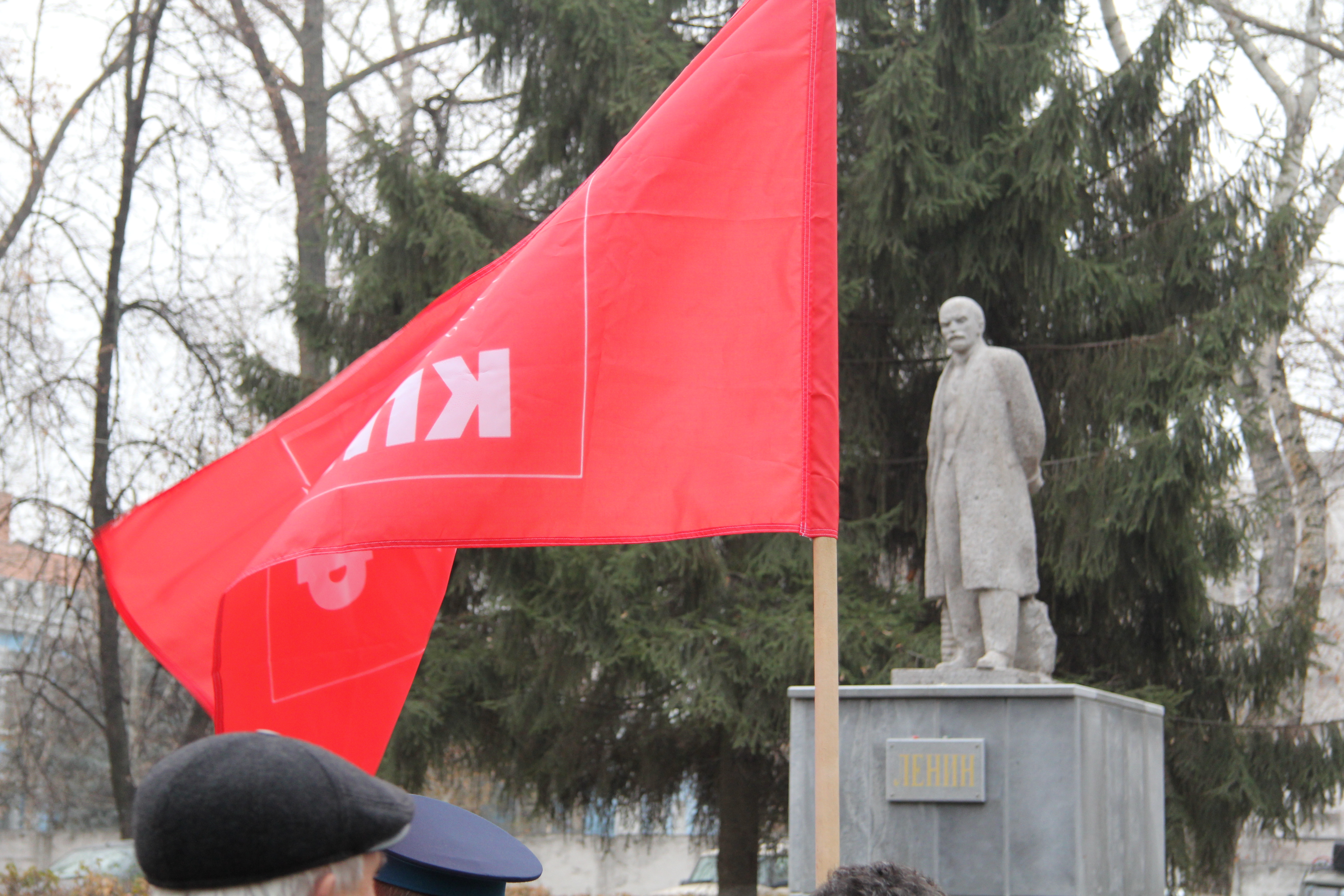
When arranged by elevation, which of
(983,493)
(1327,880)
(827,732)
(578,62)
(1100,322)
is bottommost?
(1327,880)

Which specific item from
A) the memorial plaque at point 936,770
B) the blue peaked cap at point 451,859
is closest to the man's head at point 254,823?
the blue peaked cap at point 451,859

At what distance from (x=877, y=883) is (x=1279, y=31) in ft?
60.3

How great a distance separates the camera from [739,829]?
12.1 metres

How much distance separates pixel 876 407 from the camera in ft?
40.9

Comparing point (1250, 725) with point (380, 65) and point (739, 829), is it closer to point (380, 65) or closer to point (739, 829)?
point (739, 829)

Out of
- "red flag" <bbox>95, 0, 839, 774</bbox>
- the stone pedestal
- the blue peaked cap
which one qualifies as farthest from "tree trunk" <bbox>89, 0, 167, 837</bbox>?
the blue peaked cap

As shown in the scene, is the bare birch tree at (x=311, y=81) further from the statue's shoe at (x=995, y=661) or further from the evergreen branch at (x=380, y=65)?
the statue's shoe at (x=995, y=661)

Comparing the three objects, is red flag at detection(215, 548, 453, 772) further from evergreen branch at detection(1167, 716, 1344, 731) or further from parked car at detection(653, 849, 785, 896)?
evergreen branch at detection(1167, 716, 1344, 731)

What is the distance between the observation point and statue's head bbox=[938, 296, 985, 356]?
269 inches

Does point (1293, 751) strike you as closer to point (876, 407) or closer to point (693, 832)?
point (876, 407)

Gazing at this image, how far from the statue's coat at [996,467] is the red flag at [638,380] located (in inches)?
113

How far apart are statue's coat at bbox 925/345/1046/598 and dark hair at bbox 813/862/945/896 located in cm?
478

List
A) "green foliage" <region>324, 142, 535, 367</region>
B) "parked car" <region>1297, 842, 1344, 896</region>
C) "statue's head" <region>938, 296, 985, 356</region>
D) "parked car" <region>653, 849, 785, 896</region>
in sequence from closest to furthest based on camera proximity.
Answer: "statue's head" <region>938, 296, 985, 356</region>
"parked car" <region>1297, 842, 1344, 896</region>
"green foliage" <region>324, 142, 535, 367</region>
"parked car" <region>653, 849, 785, 896</region>

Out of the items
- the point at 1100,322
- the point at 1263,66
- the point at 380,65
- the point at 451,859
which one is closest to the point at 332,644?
the point at 451,859
